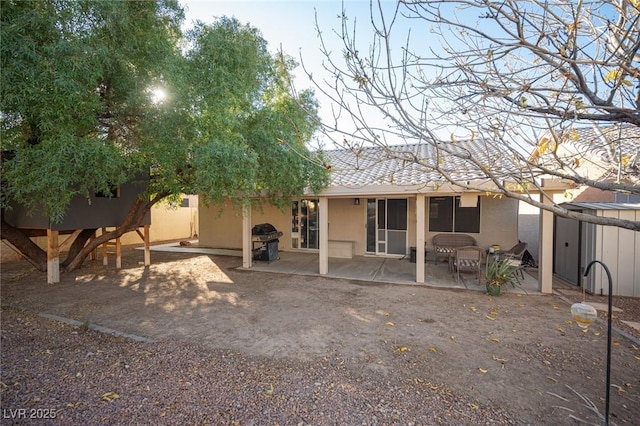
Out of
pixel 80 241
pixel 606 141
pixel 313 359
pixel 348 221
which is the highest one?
pixel 606 141

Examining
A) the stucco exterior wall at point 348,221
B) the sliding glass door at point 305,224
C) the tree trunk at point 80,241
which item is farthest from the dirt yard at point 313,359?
the sliding glass door at point 305,224

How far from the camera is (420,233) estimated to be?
734 cm

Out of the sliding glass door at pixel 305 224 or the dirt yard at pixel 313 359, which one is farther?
the sliding glass door at pixel 305 224

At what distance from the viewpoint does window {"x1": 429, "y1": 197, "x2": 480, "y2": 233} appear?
998cm

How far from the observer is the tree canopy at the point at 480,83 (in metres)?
2.39

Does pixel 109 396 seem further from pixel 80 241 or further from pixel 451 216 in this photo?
pixel 451 216

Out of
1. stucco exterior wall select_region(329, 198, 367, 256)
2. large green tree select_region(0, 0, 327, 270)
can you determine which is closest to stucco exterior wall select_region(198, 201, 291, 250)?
stucco exterior wall select_region(329, 198, 367, 256)

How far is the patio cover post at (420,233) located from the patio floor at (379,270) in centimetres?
28

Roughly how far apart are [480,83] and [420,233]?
5176 mm

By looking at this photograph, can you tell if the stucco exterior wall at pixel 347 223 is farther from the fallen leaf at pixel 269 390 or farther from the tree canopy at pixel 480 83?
the tree canopy at pixel 480 83

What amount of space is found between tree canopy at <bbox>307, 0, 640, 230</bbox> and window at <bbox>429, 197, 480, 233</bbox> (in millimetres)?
7017

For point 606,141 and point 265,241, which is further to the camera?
point 265,241

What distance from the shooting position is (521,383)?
128 inches

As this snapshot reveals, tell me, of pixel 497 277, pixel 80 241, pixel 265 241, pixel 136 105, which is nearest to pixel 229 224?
pixel 265 241
